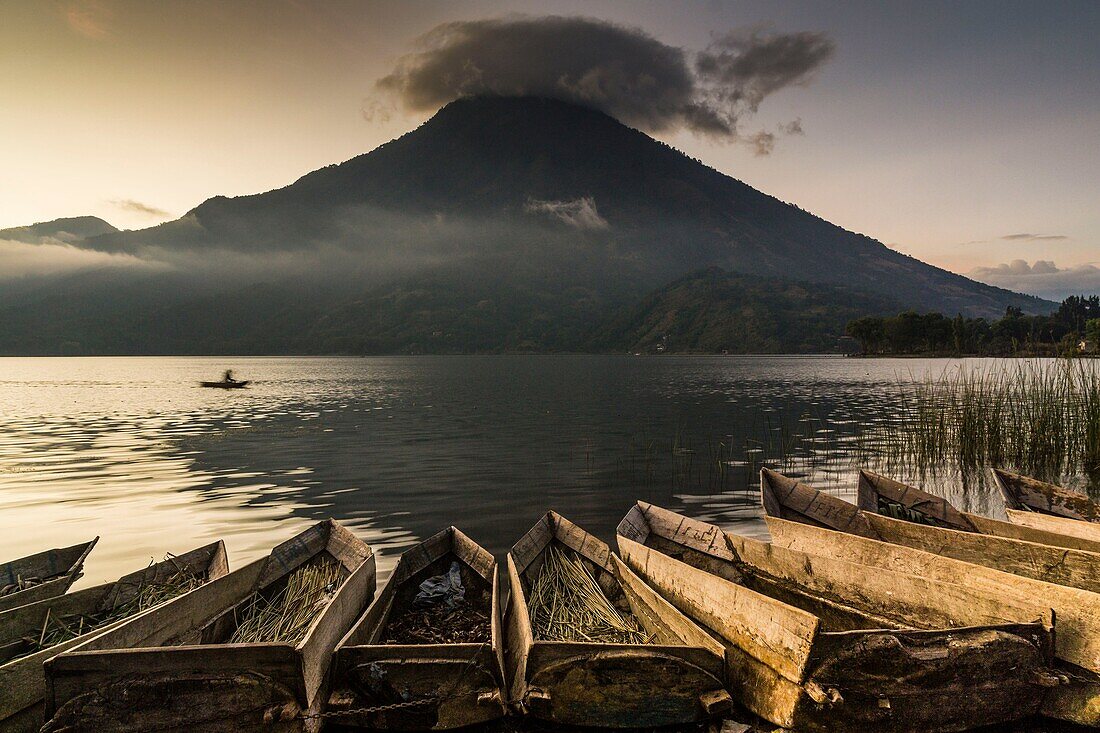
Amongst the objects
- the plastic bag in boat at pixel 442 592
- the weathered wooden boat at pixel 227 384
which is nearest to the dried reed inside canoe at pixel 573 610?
the plastic bag in boat at pixel 442 592

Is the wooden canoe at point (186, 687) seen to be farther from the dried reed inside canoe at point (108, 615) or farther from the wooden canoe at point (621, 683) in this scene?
the wooden canoe at point (621, 683)

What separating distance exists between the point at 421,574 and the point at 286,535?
6.99 meters

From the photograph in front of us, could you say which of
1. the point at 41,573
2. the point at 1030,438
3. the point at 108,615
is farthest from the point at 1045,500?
the point at 41,573

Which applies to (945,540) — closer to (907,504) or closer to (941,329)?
(907,504)

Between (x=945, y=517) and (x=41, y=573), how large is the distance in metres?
15.3

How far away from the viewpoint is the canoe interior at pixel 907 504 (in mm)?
10672

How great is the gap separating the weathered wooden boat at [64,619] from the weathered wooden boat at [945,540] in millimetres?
9906

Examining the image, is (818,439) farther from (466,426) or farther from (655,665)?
(655,665)

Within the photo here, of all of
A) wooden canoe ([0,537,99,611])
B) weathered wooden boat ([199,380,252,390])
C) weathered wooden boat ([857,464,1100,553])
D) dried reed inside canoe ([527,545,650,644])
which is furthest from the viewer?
weathered wooden boat ([199,380,252,390])

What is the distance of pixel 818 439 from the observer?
2803 cm

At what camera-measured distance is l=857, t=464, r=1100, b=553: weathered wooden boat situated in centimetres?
853

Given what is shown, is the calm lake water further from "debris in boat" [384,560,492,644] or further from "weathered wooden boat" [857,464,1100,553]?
"debris in boat" [384,560,492,644]

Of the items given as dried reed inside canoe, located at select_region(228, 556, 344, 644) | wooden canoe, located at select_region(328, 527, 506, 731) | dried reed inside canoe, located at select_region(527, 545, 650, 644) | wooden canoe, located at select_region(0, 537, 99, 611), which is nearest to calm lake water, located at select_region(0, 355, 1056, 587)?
wooden canoe, located at select_region(0, 537, 99, 611)

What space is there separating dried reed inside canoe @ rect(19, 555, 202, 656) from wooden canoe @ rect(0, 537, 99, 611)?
735 mm
